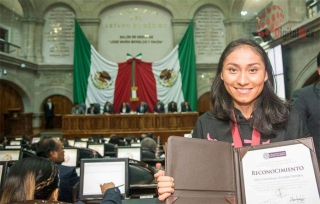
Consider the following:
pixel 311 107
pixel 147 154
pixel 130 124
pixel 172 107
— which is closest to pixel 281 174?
pixel 311 107

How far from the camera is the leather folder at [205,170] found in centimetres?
87

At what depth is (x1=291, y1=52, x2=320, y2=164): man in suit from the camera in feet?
5.74

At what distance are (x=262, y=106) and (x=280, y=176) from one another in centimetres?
35

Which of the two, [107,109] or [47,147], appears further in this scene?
[107,109]

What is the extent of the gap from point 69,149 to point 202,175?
9.69 ft

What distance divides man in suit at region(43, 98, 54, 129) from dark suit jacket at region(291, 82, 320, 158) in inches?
447

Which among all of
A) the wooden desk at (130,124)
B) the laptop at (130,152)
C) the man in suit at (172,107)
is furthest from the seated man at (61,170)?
the man in suit at (172,107)

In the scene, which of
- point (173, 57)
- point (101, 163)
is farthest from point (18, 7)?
point (101, 163)

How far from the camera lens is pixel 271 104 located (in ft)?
3.60

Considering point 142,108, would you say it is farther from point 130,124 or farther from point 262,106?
point 262,106

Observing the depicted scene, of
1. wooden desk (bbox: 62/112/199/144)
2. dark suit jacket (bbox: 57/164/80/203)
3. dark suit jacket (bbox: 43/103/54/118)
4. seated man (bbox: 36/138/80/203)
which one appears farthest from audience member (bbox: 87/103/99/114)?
dark suit jacket (bbox: 57/164/80/203)

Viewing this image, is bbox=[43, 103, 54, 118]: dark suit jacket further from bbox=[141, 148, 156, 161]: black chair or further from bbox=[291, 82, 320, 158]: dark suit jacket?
bbox=[291, 82, 320, 158]: dark suit jacket

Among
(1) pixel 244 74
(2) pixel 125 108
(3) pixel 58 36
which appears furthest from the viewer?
(3) pixel 58 36

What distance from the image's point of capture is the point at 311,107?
1.80 meters
